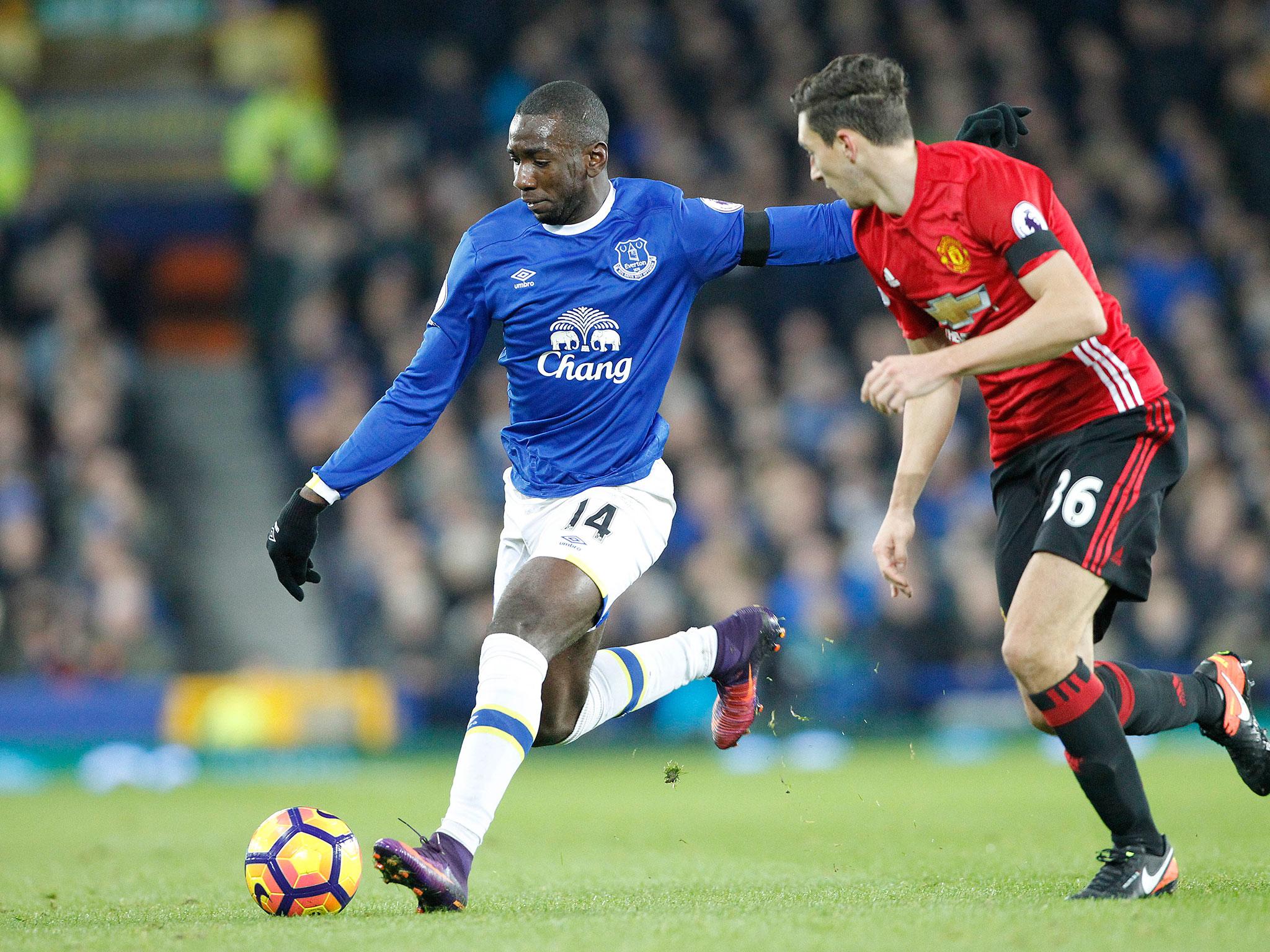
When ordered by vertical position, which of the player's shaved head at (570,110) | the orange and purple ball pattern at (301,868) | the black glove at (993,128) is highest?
the player's shaved head at (570,110)

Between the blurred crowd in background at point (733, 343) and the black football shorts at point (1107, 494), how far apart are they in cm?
631

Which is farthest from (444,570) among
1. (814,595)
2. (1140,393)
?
(1140,393)

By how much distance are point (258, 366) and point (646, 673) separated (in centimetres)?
1005

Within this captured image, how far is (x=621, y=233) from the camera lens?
207 inches

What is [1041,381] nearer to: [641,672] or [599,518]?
[599,518]

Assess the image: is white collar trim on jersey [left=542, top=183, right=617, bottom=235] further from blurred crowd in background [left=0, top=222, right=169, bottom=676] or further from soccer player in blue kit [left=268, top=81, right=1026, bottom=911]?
blurred crowd in background [left=0, top=222, right=169, bottom=676]

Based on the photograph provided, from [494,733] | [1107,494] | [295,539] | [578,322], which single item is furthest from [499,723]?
[1107,494]

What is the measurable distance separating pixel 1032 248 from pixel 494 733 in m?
2.08

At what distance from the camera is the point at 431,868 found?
→ 4.27 meters

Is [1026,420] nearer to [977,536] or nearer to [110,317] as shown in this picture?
[977,536]

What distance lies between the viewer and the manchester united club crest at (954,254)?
14.5ft

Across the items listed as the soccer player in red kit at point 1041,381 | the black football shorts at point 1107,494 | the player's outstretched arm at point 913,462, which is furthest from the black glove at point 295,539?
the black football shorts at point 1107,494

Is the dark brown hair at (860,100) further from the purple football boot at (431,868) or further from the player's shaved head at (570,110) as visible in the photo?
the purple football boot at (431,868)

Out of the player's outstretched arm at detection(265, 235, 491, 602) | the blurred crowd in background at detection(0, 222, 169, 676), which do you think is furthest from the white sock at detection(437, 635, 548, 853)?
the blurred crowd in background at detection(0, 222, 169, 676)
